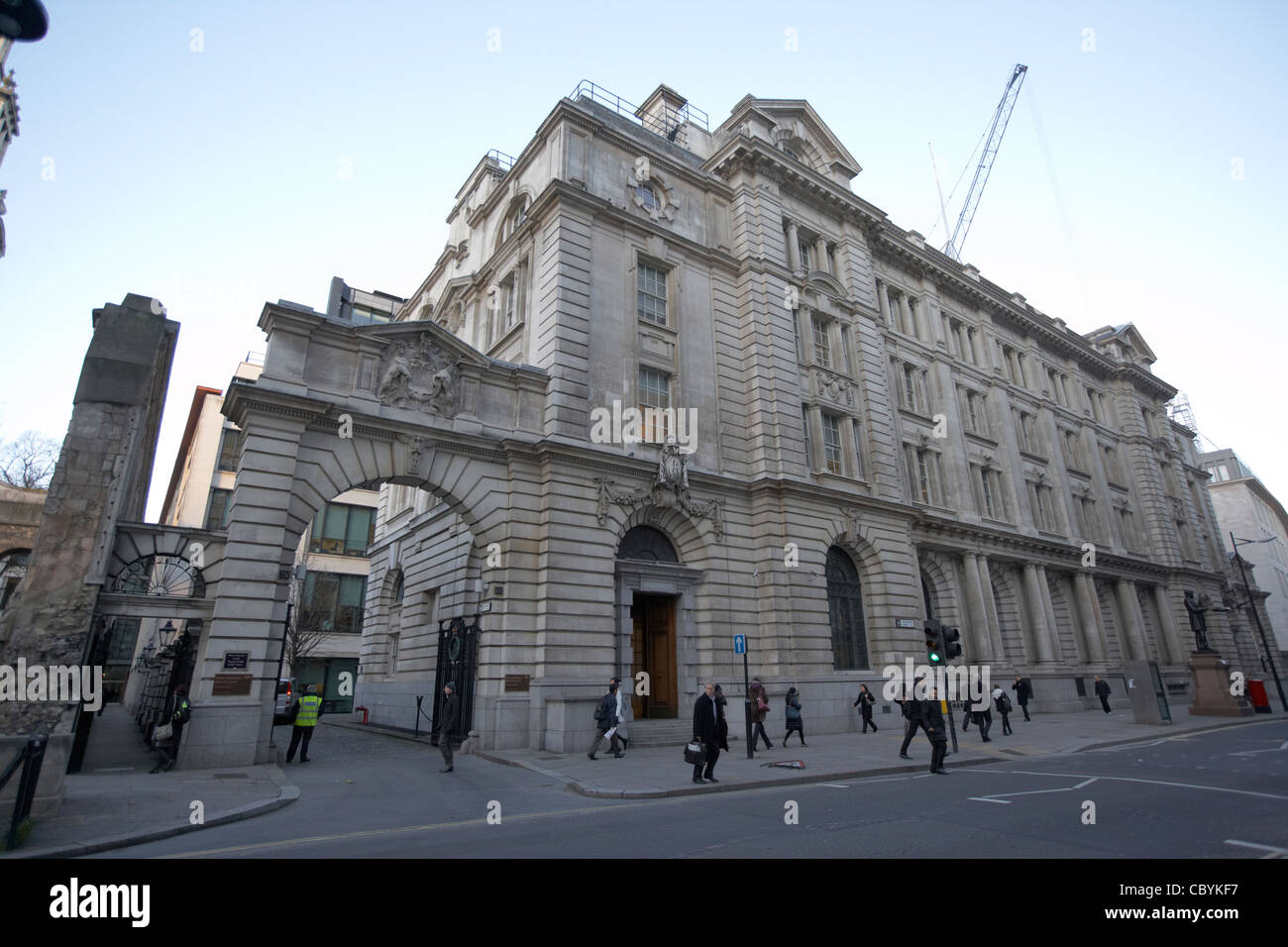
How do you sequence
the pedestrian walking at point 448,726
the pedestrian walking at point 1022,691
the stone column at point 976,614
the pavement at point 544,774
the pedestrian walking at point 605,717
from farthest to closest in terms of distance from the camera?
the stone column at point 976,614, the pedestrian walking at point 1022,691, the pedestrian walking at point 605,717, the pedestrian walking at point 448,726, the pavement at point 544,774

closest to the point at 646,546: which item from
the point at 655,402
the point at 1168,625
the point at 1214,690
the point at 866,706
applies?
the point at 655,402

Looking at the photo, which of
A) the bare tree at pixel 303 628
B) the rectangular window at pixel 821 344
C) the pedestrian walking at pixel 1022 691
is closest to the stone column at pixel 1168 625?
the pedestrian walking at pixel 1022 691

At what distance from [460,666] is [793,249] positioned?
2131 cm

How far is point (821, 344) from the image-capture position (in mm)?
29141

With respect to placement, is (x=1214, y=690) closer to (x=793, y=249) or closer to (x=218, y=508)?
(x=793, y=249)

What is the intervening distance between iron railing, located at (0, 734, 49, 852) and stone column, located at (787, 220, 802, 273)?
26953 millimetres

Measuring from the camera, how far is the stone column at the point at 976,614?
30.6 m

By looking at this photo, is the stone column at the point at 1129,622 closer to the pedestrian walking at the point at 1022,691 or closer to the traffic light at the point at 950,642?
the pedestrian walking at the point at 1022,691

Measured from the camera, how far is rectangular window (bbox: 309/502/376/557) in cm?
4266

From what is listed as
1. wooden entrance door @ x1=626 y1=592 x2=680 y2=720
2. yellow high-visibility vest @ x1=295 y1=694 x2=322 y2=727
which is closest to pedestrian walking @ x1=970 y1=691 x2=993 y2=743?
wooden entrance door @ x1=626 y1=592 x2=680 y2=720

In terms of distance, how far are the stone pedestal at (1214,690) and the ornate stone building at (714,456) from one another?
5046mm

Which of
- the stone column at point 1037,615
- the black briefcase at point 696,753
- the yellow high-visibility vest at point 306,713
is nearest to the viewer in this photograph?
the black briefcase at point 696,753
